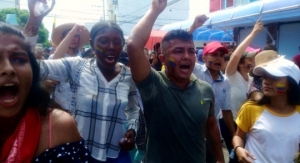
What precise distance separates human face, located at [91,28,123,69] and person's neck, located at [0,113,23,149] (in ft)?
4.98

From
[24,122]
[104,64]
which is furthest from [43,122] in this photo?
[104,64]

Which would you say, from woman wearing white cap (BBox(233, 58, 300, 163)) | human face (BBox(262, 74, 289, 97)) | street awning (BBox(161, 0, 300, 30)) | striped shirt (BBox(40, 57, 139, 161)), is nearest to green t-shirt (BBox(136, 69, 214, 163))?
striped shirt (BBox(40, 57, 139, 161))

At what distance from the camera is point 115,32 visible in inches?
130

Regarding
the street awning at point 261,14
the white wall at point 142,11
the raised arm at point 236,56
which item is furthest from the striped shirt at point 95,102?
the white wall at point 142,11

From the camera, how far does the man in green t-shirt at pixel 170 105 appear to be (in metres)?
2.65

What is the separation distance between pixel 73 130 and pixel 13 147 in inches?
12.1

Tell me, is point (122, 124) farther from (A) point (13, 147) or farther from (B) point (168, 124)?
(A) point (13, 147)

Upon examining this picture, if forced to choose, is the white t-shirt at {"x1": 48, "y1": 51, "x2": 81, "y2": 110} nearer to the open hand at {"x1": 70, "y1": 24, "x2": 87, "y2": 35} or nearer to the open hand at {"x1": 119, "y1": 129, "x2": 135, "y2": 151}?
the open hand at {"x1": 119, "y1": 129, "x2": 135, "y2": 151}

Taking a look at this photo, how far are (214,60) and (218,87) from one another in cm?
34

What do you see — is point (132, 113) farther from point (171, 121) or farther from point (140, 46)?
point (140, 46)

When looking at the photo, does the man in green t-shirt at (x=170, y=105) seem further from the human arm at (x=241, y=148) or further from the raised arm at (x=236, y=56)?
the raised arm at (x=236, y=56)

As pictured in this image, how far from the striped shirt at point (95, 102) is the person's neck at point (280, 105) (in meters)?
1.22

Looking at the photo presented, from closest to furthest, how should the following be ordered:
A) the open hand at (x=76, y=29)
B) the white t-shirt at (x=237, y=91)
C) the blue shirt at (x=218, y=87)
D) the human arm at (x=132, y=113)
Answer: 1. the human arm at (x=132, y=113)
2. the open hand at (x=76, y=29)
3. the blue shirt at (x=218, y=87)
4. the white t-shirt at (x=237, y=91)

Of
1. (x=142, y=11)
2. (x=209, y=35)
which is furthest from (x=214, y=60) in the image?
(x=142, y=11)
